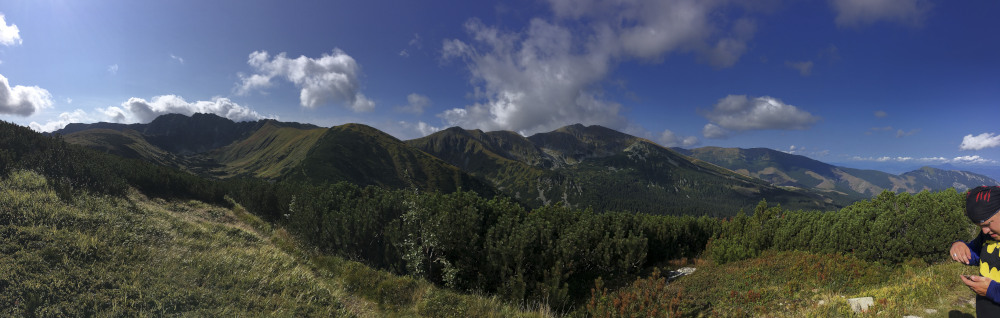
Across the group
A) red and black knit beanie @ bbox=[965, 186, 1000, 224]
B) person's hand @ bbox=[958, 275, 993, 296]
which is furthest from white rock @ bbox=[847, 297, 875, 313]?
red and black knit beanie @ bbox=[965, 186, 1000, 224]

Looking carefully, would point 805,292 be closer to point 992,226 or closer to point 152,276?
point 992,226

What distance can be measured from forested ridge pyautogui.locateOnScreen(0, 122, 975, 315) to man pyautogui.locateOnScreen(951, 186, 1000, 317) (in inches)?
274

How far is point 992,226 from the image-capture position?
412cm

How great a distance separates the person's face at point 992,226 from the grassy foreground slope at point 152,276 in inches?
398

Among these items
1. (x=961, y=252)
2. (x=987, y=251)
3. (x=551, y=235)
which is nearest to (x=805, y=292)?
(x=961, y=252)

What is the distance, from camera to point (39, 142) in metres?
23.9

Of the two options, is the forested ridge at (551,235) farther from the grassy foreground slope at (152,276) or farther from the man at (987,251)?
the man at (987,251)

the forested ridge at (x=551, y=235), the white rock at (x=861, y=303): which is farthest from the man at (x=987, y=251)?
the forested ridge at (x=551, y=235)

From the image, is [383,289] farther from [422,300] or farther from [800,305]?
[800,305]

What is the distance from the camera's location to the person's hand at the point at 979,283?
4.14 meters

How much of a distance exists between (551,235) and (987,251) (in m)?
12.1

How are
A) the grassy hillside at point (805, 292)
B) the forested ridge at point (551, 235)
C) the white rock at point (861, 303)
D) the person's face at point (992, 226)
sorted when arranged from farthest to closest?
the forested ridge at point (551, 235) < the white rock at point (861, 303) < the grassy hillside at point (805, 292) < the person's face at point (992, 226)

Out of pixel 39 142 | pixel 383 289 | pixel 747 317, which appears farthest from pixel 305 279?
pixel 39 142

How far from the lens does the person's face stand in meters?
4.05
